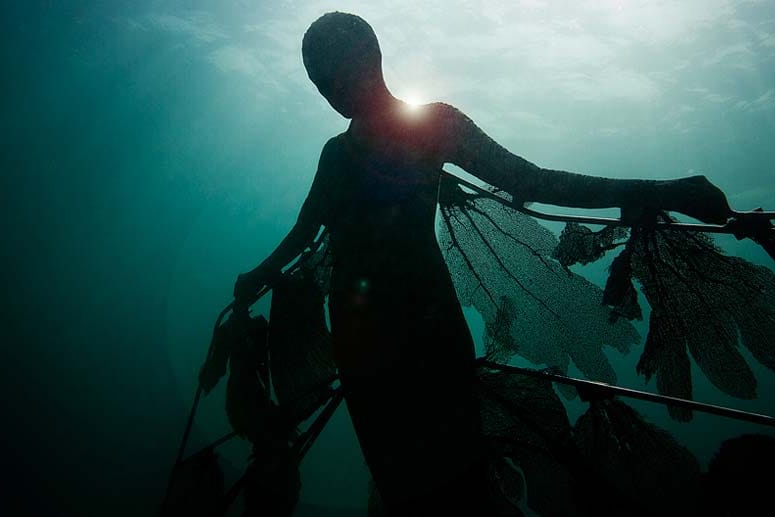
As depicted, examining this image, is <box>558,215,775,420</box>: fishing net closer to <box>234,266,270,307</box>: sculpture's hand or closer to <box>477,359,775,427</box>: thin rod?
<box>477,359,775,427</box>: thin rod

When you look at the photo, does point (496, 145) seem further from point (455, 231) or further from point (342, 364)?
point (342, 364)

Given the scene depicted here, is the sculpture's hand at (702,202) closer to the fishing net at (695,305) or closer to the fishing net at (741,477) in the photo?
the fishing net at (695,305)

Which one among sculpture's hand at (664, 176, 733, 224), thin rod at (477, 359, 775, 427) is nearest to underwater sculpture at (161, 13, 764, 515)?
sculpture's hand at (664, 176, 733, 224)

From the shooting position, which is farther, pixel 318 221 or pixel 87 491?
pixel 87 491

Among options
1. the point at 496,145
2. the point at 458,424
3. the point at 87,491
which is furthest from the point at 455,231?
the point at 87,491

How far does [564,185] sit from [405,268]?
53cm

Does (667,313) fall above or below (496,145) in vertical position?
below

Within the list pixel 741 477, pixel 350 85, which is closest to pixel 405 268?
pixel 350 85

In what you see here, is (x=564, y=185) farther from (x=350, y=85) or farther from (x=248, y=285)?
(x=248, y=285)

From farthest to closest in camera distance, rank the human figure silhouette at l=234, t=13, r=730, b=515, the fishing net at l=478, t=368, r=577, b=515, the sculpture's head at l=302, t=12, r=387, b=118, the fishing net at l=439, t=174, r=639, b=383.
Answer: the fishing net at l=439, t=174, r=639, b=383, the fishing net at l=478, t=368, r=577, b=515, the sculpture's head at l=302, t=12, r=387, b=118, the human figure silhouette at l=234, t=13, r=730, b=515

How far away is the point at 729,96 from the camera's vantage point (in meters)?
40.0

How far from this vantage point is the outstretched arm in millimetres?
935

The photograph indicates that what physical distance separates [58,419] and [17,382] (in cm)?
768

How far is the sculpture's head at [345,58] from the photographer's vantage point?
1.23 m
